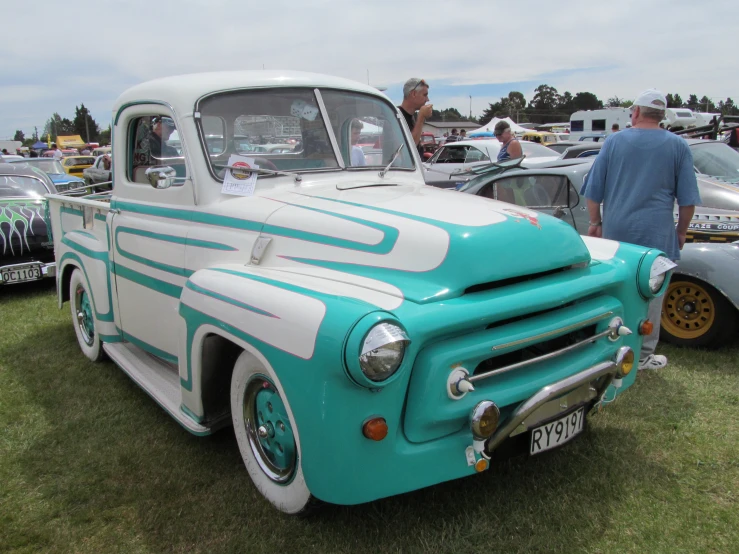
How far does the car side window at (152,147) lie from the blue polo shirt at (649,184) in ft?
8.92

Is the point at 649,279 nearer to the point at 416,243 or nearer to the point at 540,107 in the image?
the point at 416,243

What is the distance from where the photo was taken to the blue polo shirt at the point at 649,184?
365 cm

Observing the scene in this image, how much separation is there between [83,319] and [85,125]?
84.4 meters

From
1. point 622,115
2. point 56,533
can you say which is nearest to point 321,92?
point 56,533

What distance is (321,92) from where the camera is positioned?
347 centimetres

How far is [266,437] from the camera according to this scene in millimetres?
2562

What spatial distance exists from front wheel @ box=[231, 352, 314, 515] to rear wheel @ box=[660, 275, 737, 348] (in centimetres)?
332

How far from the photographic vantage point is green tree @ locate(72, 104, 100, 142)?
7850 centimetres

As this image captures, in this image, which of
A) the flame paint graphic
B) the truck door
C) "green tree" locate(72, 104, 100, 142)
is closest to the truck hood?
the truck door

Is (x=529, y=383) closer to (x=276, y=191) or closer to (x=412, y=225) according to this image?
(x=412, y=225)

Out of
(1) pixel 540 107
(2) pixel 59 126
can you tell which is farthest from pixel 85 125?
(1) pixel 540 107

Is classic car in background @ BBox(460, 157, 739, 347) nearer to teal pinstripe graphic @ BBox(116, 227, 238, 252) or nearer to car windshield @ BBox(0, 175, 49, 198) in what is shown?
teal pinstripe graphic @ BBox(116, 227, 238, 252)

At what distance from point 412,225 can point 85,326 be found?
3322 millimetres

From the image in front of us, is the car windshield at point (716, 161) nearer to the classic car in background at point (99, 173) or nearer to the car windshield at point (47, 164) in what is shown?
the classic car in background at point (99, 173)
